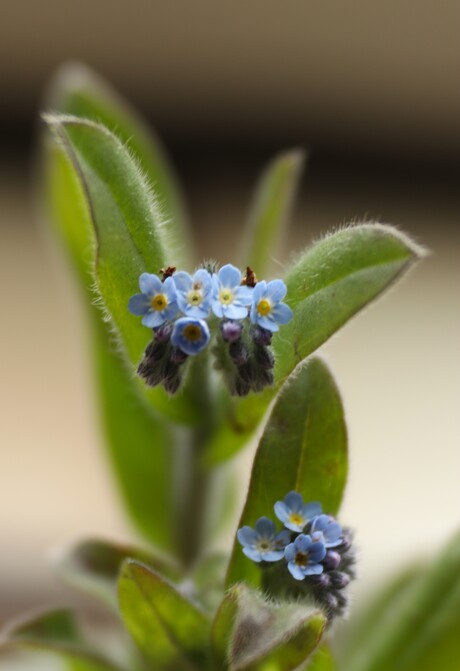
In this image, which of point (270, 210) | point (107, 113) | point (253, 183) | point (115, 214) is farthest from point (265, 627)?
point (253, 183)

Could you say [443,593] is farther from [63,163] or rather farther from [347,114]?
[347,114]

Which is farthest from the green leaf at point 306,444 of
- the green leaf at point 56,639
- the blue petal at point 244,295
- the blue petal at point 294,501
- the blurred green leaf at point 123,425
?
the blurred green leaf at point 123,425

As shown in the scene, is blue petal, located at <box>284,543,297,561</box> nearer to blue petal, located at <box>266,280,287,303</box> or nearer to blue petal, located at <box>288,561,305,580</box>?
blue petal, located at <box>288,561,305,580</box>

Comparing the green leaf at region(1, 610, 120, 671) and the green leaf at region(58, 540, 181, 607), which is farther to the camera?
the green leaf at region(58, 540, 181, 607)

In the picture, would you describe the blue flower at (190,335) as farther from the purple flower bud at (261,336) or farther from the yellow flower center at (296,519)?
the yellow flower center at (296,519)

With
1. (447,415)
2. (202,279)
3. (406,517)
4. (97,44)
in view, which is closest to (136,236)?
(202,279)

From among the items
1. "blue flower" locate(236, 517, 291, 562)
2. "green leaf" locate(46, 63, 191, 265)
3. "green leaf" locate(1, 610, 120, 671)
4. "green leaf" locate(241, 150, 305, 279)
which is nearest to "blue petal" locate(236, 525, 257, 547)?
"blue flower" locate(236, 517, 291, 562)

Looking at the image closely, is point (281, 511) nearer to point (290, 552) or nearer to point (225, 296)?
point (290, 552)
